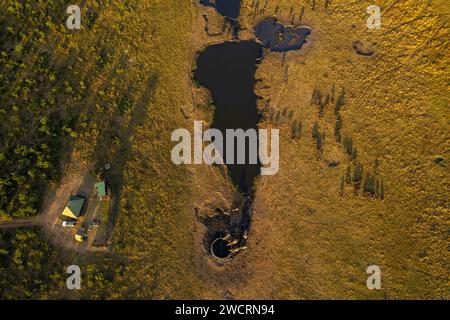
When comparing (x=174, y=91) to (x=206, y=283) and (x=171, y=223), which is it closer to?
(x=171, y=223)

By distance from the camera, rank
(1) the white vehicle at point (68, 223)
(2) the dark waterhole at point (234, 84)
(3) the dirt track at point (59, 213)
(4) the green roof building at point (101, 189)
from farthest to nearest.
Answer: (2) the dark waterhole at point (234, 84) → (4) the green roof building at point (101, 189) → (3) the dirt track at point (59, 213) → (1) the white vehicle at point (68, 223)

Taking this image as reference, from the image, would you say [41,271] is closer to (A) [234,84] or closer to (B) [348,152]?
(A) [234,84]

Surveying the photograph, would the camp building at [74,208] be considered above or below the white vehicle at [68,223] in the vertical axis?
above

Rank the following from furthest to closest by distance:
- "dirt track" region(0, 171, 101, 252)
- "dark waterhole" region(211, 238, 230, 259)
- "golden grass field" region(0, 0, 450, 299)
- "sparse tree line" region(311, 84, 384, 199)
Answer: "sparse tree line" region(311, 84, 384, 199) < "dark waterhole" region(211, 238, 230, 259) < "golden grass field" region(0, 0, 450, 299) < "dirt track" region(0, 171, 101, 252)

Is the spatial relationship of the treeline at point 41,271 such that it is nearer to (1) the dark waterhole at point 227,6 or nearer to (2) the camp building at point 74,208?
(2) the camp building at point 74,208

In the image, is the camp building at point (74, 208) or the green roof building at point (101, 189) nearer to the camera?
the camp building at point (74, 208)

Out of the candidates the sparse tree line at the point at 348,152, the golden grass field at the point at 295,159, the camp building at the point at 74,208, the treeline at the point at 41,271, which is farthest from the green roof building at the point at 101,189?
the sparse tree line at the point at 348,152

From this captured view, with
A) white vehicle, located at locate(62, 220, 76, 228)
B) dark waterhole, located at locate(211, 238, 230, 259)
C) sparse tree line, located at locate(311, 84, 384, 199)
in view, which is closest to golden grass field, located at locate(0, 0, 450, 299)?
sparse tree line, located at locate(311, 84, 384, 199)

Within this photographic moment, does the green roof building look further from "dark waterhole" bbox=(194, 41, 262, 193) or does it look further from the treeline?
"dark waterhole" bbox=(194, 41, 262, 193)
